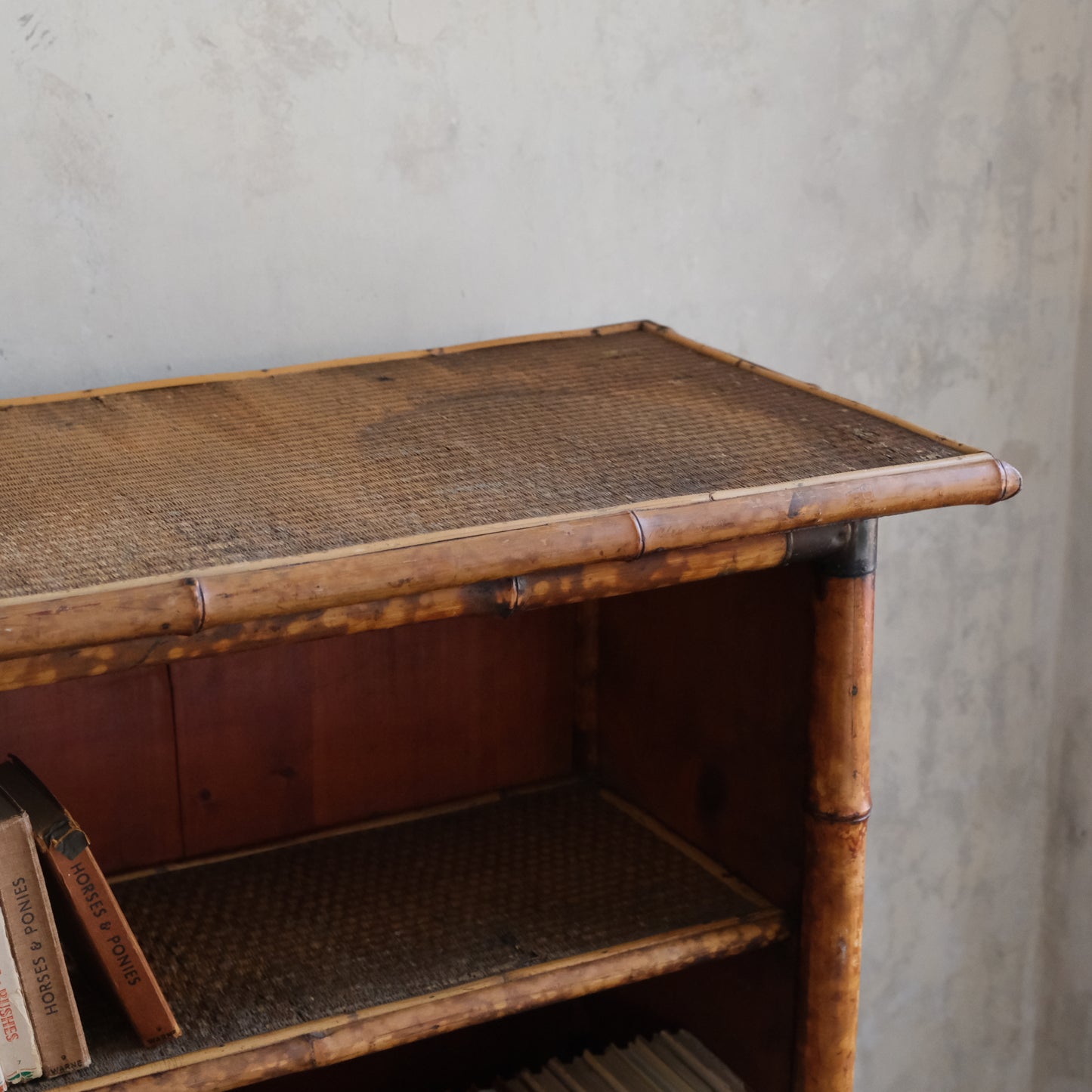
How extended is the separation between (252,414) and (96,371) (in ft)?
0.80

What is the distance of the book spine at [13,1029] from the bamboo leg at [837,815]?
0.63m

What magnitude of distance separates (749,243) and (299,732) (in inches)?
30.1

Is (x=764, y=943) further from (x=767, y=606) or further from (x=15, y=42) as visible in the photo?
(x=15, y=42)

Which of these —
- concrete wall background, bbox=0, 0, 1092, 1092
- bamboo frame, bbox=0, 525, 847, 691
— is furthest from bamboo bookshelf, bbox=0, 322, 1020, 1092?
concrete wall background, bbox=0, 0, 1092, 1092

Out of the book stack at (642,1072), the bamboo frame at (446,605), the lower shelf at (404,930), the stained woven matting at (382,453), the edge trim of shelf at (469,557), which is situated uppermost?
the stained woven matting at (382,453)

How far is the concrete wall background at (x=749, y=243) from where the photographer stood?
123cm

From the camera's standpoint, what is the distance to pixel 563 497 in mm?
927

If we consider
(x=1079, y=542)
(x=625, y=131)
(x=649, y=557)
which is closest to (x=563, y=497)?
(x=649, y=557)

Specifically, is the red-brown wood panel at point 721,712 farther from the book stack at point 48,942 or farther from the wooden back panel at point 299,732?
the book stack at point 48,942

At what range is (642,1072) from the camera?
1.39 m

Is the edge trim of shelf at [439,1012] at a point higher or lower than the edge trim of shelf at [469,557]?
lower

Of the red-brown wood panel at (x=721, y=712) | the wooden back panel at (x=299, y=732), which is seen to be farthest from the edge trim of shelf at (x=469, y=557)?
the wooden back panel at (x=299, y=732)

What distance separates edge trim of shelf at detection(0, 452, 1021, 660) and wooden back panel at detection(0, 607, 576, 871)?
0.47 m

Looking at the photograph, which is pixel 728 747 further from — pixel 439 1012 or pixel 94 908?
pixel 94 908
